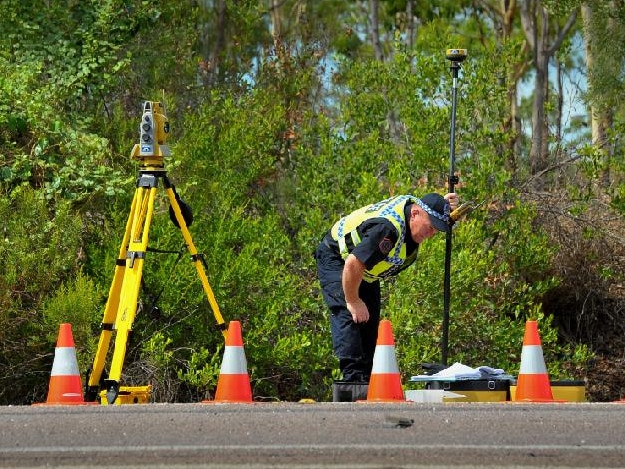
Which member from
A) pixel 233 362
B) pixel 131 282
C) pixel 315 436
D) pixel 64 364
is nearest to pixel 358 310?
pixel 233 362

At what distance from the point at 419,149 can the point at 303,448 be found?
8544mm

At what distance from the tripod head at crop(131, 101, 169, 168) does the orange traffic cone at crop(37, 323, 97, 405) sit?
45.4 inches

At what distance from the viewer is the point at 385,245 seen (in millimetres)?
7328

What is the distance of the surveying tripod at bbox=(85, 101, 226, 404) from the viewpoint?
7.47 metres

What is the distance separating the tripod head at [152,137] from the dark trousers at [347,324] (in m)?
1.12

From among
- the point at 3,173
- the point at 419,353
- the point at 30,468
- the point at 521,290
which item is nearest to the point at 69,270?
the point at 3,173

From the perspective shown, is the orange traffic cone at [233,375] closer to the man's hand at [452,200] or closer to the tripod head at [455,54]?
the man's hand at [452,200]

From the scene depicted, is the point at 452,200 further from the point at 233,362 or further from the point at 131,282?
the point at 131,282

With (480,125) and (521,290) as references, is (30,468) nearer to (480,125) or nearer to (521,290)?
(521,290)

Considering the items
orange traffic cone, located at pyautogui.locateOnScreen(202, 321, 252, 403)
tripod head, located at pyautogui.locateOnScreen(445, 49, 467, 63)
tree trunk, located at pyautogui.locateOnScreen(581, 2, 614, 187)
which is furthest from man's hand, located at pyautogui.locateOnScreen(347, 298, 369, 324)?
tree trunk, located at pyautogui.locateOnScreen(581, 2, 614, 187)

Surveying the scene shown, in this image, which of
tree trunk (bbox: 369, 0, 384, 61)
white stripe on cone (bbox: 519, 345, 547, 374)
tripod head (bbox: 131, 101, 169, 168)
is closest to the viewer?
white stripe on cone (bbox: 519, 345, 547, 374)

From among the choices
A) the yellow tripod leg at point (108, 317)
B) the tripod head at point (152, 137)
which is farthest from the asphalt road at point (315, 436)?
the tripod head at point (152, 137)

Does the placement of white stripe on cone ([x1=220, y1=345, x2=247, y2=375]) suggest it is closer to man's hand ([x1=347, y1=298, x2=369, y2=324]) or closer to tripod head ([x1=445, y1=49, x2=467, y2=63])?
man's hand ([x1=347, y1=298, x2=369, y2=324])

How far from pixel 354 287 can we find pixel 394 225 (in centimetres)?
41
